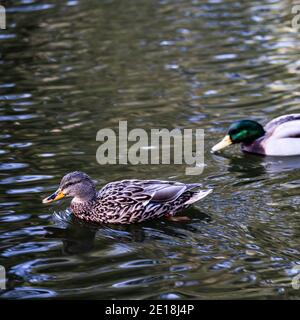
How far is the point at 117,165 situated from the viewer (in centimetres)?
973

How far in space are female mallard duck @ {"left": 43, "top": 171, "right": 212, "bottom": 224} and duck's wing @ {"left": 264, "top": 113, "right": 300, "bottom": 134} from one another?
7.98 ft

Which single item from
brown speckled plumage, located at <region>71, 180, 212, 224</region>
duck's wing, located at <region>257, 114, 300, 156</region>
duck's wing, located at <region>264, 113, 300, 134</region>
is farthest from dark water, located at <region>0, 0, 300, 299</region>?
duck's wing, located at <region>264, 113, 300, 134</region>

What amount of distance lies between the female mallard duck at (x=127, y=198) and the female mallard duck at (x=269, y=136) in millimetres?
2200

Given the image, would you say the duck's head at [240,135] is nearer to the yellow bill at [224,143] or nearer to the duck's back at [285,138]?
the yellow bill at [224,143]

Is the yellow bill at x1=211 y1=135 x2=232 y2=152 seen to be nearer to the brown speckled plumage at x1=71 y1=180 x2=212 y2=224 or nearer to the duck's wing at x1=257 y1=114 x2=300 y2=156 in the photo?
the duck's wing at x1=257 y1=114 x2=300 y2=156

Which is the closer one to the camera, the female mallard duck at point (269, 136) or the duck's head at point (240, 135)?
the female mallard duck at point (269, 136)

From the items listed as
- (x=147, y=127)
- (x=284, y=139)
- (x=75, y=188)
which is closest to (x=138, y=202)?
(x=75, y=188)

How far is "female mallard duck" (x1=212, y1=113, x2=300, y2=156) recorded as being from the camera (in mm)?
9961

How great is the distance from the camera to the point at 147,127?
11.0 m

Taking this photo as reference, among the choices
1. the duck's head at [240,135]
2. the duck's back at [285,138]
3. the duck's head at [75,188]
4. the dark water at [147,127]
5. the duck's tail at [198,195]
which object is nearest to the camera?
the dark water at [147,127]

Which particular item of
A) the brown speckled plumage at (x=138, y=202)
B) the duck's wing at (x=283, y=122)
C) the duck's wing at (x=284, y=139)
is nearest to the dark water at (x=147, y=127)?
the brown speckled plumage at (x=138, y=202)

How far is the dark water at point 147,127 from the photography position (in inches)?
267
